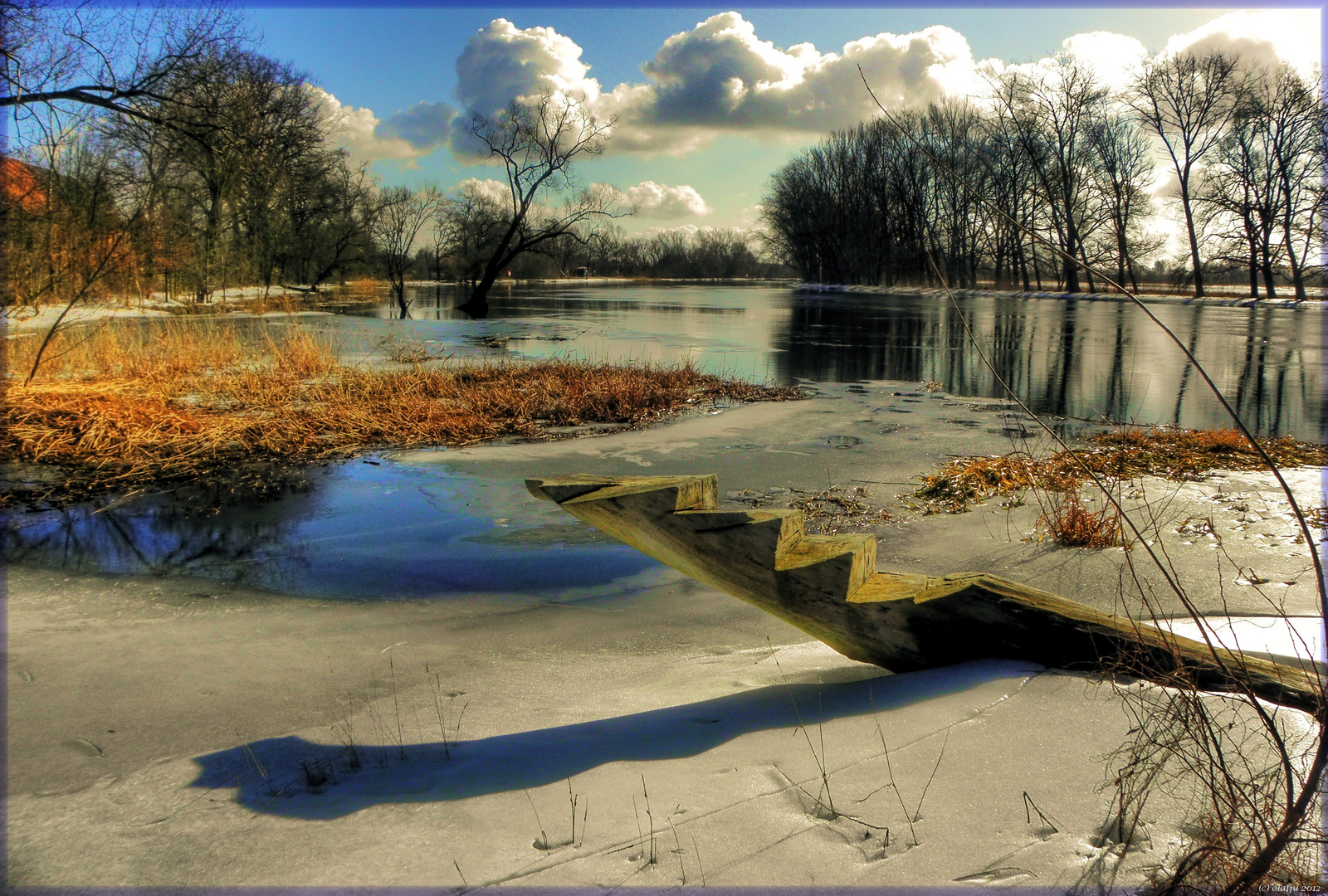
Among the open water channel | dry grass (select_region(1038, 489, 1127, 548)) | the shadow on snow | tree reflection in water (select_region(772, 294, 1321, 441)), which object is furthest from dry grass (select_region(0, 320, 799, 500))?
dry grass (select_region(1038, 489, 1127, 548))

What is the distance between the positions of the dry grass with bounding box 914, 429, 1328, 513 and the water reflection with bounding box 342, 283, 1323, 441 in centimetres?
73

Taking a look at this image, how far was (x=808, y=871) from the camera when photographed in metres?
1.64

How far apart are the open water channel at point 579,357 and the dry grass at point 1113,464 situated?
2.14 ft

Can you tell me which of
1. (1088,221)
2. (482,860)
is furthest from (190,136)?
(1088,221)

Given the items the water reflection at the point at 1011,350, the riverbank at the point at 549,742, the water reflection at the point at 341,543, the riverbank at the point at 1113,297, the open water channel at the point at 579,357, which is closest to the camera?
the riverbank at the point at 549,742

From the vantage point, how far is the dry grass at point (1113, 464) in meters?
5.99

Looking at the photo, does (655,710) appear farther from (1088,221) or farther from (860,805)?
(1088,221)

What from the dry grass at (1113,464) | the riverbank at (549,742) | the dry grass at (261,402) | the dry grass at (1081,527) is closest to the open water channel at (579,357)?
the riverbank at (549,742)

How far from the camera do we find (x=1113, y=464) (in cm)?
667

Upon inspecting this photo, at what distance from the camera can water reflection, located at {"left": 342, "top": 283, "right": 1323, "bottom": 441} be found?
11.7m

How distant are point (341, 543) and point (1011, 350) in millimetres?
18671

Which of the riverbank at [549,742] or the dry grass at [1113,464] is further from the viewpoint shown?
the dry grass at [1113,464]

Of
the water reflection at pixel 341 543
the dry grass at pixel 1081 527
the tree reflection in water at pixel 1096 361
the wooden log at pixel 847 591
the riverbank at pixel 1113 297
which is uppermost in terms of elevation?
the riverbank at pixel 1113 297

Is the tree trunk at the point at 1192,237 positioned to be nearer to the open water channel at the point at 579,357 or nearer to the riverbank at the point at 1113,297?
the riverbank at the point at 1113,297
